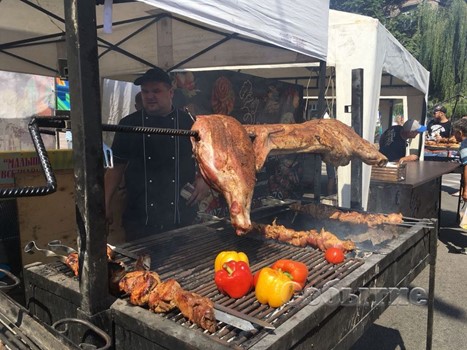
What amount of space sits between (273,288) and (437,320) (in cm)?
297

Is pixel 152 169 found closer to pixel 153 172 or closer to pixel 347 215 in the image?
pixel 153 172

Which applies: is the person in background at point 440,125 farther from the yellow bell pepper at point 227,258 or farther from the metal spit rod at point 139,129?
the metal spit rod at point 139,129

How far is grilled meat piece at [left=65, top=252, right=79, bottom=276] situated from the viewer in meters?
1.71

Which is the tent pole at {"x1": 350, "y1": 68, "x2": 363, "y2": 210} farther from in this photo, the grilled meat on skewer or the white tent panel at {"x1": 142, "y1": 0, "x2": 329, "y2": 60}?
the grilled meat on skewer

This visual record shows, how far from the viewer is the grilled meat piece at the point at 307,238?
230cm

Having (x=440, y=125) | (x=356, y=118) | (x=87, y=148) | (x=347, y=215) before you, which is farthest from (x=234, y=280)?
(x=440, y=125)

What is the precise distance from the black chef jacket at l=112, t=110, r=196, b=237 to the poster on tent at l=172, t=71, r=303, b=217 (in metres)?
0.46

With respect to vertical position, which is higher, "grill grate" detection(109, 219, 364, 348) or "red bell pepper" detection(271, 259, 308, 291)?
"red bell pepper" detection(271, 259, 308, 291)

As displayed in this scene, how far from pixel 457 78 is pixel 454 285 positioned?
2325cm

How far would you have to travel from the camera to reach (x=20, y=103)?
25.1ft

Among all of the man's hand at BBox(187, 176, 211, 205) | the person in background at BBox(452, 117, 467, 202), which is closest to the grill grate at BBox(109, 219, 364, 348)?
the man's hand at BBox(187, 176, 211, 205)

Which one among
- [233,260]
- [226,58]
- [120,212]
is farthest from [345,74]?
[233,260]

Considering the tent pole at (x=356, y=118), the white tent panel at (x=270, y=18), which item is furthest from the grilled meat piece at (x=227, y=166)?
the tent pole at (x=356, y=118)

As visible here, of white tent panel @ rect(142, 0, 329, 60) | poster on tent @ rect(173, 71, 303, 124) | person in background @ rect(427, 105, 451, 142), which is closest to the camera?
white tent panel @ rect(142, 0, 329, 60)
